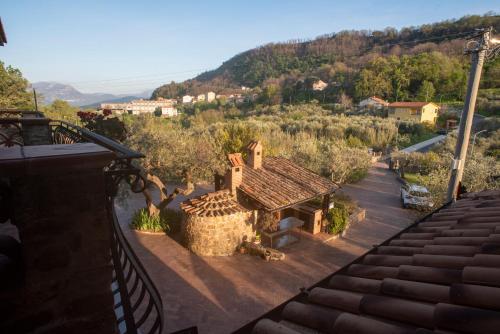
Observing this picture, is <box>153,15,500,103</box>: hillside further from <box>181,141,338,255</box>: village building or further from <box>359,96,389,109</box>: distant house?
<box>181,141,338,255</box>: village building

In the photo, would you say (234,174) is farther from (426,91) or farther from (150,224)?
(426,91)

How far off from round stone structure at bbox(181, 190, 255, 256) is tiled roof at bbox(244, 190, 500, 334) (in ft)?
24.4

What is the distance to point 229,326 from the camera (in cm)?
709

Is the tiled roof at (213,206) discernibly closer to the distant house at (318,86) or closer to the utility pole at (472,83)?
the utility pole at (472,83)

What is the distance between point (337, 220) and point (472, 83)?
7144mm

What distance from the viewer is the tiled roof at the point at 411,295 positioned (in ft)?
5.56

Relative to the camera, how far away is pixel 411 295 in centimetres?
211

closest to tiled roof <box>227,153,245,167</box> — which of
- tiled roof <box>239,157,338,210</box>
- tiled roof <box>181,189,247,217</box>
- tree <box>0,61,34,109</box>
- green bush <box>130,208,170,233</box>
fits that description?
tiled roof <box>239,157,338,210</box>

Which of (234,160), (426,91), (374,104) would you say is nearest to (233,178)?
(234,160)

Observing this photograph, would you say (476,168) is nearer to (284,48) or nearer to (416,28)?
(416,28)

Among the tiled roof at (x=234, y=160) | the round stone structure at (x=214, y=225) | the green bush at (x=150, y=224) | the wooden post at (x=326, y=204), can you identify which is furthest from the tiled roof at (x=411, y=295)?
the green bush at (x=150, y=224)

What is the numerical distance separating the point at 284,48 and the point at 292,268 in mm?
151185

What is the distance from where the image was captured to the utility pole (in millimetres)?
7223

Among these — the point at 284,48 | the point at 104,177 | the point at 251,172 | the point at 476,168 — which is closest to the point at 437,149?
the point at 476,168
